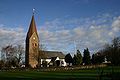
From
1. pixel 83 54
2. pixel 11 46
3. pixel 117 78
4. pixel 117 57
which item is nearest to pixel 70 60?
pixel 83 54

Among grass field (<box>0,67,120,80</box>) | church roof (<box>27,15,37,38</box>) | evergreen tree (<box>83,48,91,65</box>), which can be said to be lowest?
grass field (<box>0,67,120,80</box>)

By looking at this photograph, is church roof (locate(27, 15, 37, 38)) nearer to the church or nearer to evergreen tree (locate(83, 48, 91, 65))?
the church

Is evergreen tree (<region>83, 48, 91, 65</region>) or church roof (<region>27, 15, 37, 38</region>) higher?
church roof (<region>27, 15, 37, 38</region>)

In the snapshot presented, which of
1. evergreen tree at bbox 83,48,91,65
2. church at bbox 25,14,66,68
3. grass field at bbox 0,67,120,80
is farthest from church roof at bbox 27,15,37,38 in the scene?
grass field at bbox 0,67,120,80

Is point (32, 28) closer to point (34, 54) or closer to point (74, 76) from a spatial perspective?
point (34, 54)

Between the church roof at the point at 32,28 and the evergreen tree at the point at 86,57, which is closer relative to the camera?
the evergreen tree at the point at 86,57

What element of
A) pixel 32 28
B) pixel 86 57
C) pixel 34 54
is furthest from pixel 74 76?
pixel 32 28

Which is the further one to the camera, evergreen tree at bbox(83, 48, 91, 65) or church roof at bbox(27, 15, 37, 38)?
church roof at bbox(27, 15, 37, 38)

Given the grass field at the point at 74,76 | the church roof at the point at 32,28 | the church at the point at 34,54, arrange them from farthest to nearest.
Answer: the church roof at the point at 32,28
the church at the point at 34,54
the grass field at the point at 74,76

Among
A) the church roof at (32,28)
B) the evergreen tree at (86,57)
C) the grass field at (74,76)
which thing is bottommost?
the grass field at (74,76)

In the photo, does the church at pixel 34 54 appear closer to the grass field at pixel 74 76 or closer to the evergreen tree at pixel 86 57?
the evergreen tree at pixel 86 57

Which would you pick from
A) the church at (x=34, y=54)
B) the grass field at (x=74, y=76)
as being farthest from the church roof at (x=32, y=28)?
the grass field at (x=74, y=76)

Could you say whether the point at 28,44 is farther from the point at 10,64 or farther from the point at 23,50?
the point at 10,64

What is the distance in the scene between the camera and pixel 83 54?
100188mm
